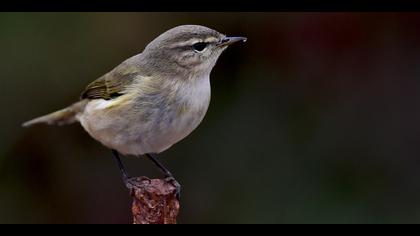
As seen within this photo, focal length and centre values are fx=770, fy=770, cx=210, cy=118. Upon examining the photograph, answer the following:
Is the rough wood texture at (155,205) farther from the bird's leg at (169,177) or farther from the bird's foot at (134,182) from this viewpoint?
the bird's leg at (169,177)

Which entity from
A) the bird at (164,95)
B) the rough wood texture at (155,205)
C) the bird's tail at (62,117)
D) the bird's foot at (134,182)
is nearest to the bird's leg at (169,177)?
the bird at (164,95)

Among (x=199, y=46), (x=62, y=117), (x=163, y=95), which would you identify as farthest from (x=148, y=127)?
(x=62, y=117)

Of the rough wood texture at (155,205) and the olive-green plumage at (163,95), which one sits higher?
the olive-green plumage at (163,95)

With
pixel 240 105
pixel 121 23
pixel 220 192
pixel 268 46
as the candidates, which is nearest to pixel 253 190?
pixel 220 192

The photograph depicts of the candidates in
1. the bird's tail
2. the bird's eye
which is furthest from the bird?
the bird's tail

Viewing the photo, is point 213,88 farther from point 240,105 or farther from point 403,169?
point 403,169

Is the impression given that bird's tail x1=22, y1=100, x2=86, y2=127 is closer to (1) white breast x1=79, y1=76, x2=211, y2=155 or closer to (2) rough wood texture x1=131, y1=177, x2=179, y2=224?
(1) white breast x1=79, y1=76, x2=211, y2=155

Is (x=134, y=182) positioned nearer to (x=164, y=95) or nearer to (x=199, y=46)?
(x=164, y=95)
